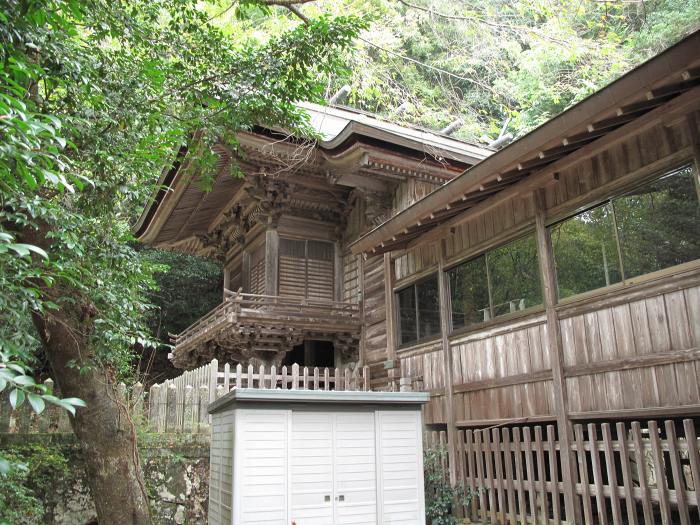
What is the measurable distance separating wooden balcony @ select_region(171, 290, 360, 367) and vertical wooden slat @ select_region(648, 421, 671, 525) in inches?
302

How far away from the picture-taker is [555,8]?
496 inches

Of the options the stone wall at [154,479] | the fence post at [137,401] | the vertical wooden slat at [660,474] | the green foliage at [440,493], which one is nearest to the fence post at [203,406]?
the stone wall at [154,479]

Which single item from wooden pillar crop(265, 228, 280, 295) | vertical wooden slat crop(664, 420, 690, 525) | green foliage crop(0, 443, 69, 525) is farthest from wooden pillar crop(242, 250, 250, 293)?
vertical wooden slat crop(664, 420, 690, 525)

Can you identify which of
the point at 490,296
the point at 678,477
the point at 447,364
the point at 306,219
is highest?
the point at 306,219

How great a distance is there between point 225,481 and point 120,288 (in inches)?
99.1

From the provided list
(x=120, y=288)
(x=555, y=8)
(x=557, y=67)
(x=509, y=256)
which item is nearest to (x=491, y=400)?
(x=509, y=256)

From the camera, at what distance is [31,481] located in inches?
269

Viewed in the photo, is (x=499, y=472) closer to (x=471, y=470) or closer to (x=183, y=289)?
(x=471, y=470)

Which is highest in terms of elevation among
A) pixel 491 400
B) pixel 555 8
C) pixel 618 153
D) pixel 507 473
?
pixel 555 8

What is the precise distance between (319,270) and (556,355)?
311 inches

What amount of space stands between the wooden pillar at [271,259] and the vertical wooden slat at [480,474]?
21.5 ft

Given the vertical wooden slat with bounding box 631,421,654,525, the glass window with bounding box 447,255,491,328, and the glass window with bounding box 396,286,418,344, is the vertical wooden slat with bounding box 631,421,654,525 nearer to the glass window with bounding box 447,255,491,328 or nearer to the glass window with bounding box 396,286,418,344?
the glass window with bounding box 447,255,491,328

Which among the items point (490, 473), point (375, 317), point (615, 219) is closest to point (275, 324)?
point (375, 317)

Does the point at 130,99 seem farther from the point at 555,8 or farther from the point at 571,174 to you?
the point at 555,8
